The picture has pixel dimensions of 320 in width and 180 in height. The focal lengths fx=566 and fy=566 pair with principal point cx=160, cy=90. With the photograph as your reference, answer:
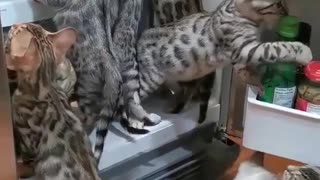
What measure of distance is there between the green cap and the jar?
0.08 m

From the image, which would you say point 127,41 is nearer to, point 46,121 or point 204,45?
point 204,45

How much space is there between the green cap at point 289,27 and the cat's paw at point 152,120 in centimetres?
38

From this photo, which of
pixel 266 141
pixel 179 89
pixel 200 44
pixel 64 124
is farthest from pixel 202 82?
pixel 64 124

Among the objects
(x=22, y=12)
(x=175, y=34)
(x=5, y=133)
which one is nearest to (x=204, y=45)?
A: (x=175, y=34)

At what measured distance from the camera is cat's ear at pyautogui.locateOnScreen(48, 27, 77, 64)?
1.03 m

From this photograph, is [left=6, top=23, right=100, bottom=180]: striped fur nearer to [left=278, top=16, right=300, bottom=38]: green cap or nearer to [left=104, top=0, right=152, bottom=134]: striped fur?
[left=104, top=0, right=152, bottom=134]: striped fur

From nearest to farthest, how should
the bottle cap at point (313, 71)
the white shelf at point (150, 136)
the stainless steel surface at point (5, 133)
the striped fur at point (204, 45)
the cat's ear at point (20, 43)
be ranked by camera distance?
the stainless steel surface at point (5, 133), the cat's ear at point (20, 43), the bottle cap at point (313, 71), the striped fur at point (204, 45), the white shelf at point (150, 136)

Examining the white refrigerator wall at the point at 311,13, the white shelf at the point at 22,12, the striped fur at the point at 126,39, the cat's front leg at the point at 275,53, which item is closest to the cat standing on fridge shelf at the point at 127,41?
the striped fur at the point at 126,39

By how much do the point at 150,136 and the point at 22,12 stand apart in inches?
16.5

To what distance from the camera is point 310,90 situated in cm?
110

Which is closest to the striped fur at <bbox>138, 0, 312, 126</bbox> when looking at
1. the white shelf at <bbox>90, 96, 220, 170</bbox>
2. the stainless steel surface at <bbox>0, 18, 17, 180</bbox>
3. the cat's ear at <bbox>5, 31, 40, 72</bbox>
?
the white shelf at <bbox>90, 96, 220, 170</bbox>

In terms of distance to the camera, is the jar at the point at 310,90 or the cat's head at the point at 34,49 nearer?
the cat's head at the point at 34,49

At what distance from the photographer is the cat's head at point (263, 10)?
3.84 ft

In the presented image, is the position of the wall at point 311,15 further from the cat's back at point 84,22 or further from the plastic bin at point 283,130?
the cat's back at point 84,22
